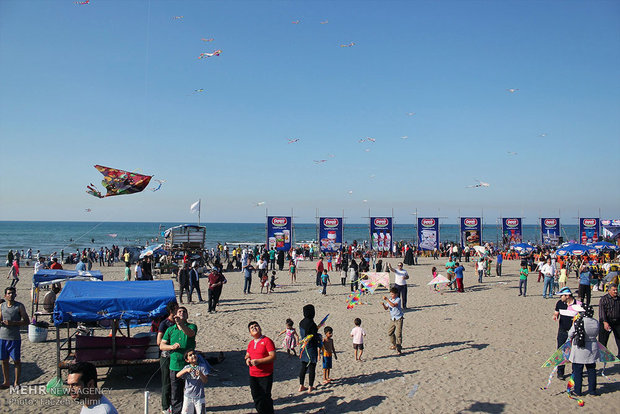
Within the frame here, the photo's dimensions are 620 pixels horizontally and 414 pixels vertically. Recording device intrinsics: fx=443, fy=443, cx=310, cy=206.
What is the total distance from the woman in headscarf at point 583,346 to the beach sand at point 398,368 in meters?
0.47

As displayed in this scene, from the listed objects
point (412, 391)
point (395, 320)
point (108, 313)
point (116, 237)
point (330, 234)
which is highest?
point (330, 234)

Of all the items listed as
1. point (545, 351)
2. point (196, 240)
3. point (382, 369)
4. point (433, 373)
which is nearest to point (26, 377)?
point (382, 369)

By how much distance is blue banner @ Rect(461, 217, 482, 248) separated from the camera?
1499 inches

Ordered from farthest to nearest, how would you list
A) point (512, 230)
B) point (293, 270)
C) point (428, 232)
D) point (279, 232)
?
point (512, 230) → point (428, 232) → point (279, 232) → point (293, 270)

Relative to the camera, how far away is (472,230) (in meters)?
38.4

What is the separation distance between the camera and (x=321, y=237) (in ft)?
114

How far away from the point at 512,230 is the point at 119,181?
3771cm

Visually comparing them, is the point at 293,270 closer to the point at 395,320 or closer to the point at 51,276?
the point at 51,276

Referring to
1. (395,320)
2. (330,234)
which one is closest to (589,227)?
(330,234)

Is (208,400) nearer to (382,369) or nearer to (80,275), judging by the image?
(382,369)

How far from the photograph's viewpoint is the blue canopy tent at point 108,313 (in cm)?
738

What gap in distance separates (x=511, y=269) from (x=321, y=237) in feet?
45.1

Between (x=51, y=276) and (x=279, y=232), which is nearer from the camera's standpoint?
(x=51, y=276)

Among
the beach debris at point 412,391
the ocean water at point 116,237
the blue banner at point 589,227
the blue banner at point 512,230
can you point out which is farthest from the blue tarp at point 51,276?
the blue banner at point 589,227
